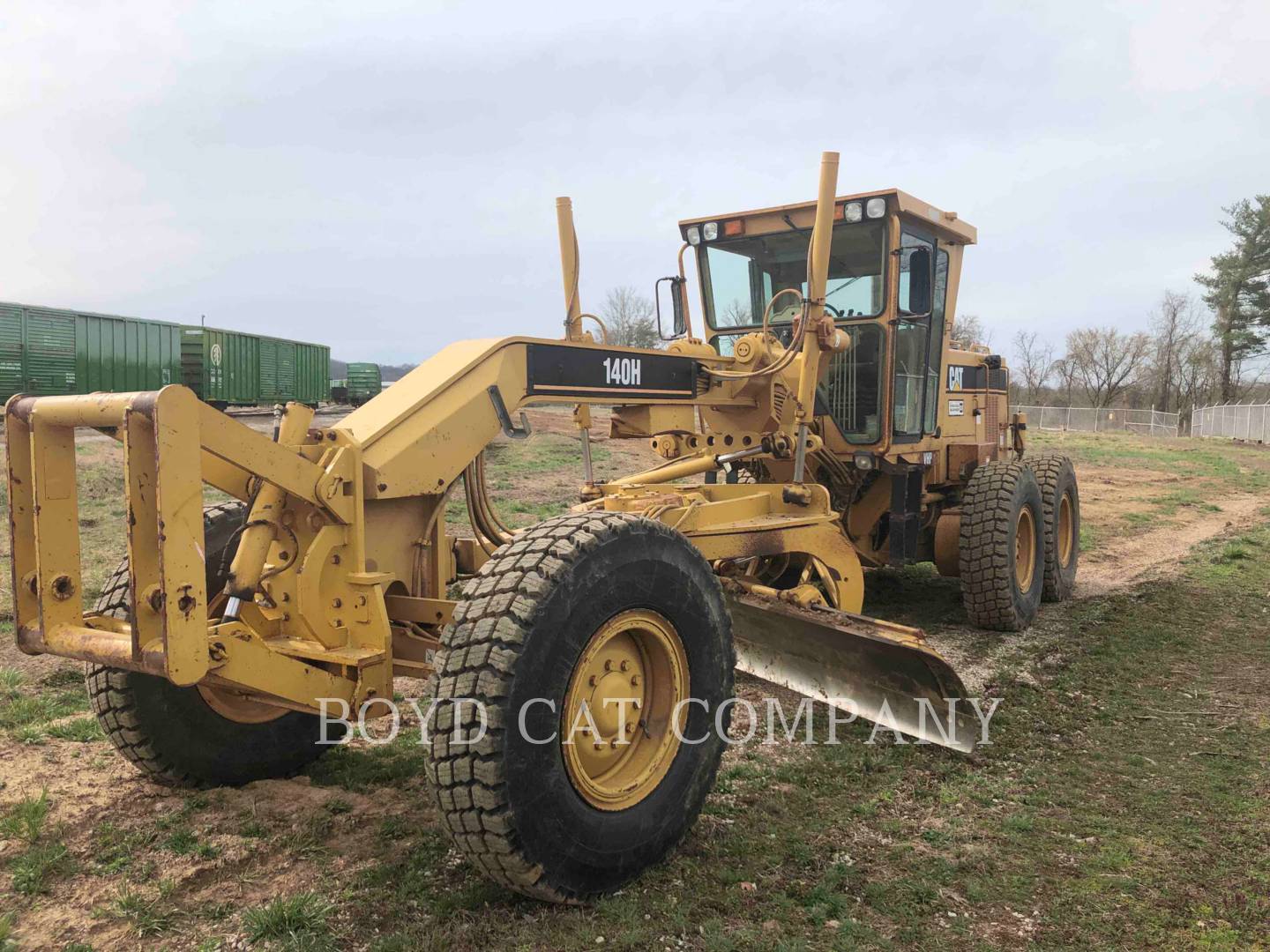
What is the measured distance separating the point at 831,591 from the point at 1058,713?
1452 millimetres

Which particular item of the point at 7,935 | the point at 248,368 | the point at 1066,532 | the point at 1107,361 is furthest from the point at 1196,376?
the point at 7,935

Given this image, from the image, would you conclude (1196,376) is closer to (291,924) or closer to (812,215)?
(812,215)

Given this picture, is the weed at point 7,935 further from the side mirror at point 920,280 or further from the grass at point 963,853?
the side mirror at point 920,280

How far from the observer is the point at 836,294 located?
275 inches

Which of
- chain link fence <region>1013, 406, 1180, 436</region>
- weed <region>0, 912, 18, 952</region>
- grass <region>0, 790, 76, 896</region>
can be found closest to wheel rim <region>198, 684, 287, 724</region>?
grass <region>0, 790, 76, 896</region>

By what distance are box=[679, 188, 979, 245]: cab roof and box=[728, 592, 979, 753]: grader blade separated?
3.06 meters

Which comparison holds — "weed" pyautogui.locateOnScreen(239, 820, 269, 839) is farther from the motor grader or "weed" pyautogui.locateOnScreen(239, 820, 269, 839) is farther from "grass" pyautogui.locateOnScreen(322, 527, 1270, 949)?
"grass" pyautogui.locateOnScreen(322, 527, 1270, 949)

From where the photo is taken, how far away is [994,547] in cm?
705

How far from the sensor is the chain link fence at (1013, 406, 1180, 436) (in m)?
47.8

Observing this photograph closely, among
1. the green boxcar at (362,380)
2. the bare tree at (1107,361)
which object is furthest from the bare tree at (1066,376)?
the green boxcar at (362,380)

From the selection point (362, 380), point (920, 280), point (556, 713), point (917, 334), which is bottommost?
point (556, 713)

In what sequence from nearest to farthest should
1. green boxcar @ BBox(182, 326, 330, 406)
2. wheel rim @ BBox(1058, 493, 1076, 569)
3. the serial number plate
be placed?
the serial number plate, wheel rim @ BBox(1058, 493, 1076, 569), green boxcar @ BBox(182, 326, 330, 406)

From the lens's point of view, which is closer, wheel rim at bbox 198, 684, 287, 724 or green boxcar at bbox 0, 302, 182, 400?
wheel rim at bbox 198, 684, 287, 724

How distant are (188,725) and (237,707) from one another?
0.20 metres
